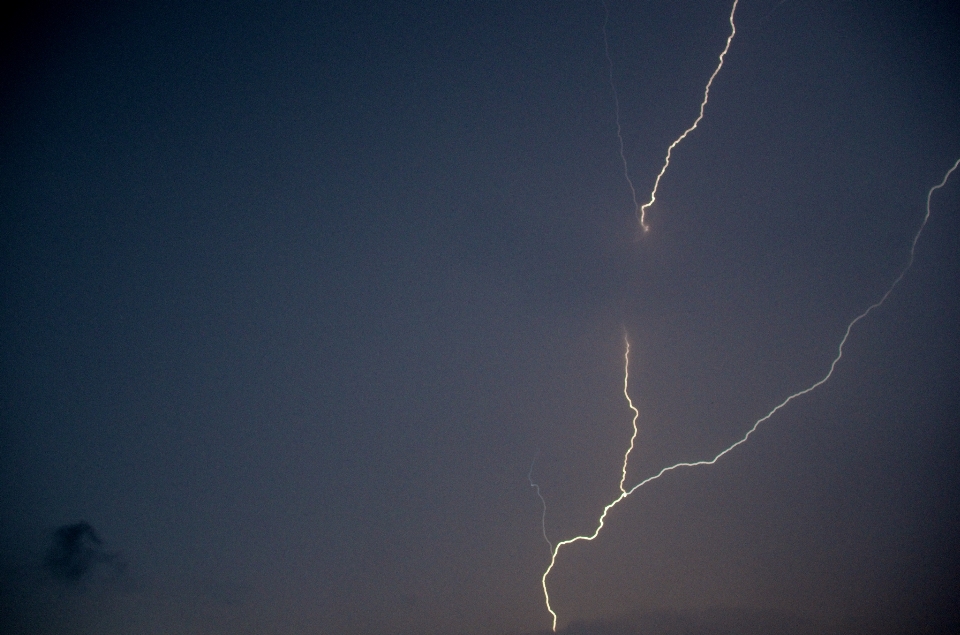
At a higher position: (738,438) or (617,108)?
(617,108)

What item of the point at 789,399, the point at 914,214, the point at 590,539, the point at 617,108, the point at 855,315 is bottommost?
the point at 590,539

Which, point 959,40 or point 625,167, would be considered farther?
point 625,167

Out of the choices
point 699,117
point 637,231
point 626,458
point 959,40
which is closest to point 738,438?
point 626,458

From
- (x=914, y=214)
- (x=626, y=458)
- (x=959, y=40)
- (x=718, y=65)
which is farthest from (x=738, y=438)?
(x=959, y=40)

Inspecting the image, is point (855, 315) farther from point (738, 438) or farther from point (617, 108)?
point (617, 108)

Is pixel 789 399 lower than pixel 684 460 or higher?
higher

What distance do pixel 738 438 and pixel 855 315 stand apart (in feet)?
7.52

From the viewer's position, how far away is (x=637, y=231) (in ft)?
24.6

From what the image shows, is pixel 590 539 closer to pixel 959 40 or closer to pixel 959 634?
pixel 959 634

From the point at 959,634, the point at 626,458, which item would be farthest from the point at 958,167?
the point at 959,634

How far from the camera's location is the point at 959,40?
706 centimetres

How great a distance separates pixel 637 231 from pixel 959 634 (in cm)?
720

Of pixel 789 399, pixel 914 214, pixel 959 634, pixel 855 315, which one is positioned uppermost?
pixel 914 214

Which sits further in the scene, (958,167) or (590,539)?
(590,539)
